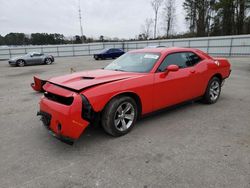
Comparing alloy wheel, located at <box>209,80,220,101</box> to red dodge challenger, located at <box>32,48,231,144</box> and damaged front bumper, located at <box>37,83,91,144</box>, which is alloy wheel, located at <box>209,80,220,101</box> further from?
damaged front bumper, located at <box>37,83,91,144</box>

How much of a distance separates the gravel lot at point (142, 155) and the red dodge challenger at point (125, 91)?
35 cm

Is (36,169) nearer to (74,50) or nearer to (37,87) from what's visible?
(37,87)

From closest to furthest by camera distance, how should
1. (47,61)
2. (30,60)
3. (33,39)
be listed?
(30,60), (47,61), (33,39)

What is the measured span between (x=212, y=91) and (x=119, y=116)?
3.08 m

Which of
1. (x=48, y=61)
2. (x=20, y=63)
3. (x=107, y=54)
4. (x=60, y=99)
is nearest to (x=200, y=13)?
(x=107, y=54)

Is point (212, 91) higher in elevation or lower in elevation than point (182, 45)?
lower

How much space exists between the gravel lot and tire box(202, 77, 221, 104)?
0.67m

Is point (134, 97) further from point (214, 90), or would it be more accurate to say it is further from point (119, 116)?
point (214, 90)

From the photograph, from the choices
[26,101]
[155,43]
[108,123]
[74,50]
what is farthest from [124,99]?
[74,50]

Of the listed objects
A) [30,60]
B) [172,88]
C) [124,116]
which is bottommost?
[124,116]

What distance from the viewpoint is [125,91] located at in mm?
3344

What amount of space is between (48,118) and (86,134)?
81 cm

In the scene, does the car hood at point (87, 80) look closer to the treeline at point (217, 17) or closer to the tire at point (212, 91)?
the tire at point (212, 91)

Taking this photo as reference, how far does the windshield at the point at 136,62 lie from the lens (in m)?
3.96
